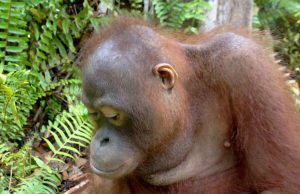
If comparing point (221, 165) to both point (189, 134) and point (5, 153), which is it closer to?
point (189, 134)

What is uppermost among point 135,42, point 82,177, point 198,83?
point 135,42

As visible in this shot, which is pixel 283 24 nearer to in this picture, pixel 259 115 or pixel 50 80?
pixel 50 80

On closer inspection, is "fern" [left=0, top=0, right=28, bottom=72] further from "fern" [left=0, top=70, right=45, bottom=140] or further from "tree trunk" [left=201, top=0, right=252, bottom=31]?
"tree trunk" [left=201, top=0, right=252, bottom=31]

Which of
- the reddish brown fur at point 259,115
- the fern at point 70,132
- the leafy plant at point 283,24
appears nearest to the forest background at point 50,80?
the fern at point 70,132

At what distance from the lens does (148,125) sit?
349 centimetres

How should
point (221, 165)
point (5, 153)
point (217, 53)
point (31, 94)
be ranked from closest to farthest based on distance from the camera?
1. point (217, 53)
2. point (221, 165)
3. point (5, 153)
4. point (31, 94)

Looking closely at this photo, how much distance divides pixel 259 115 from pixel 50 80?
7.95ft

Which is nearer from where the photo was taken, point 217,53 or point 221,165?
point 217,53

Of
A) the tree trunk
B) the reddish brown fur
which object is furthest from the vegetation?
the reddish brown fur

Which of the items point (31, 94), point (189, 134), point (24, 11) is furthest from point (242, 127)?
point (24, 11)

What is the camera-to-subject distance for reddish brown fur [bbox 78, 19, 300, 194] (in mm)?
3549

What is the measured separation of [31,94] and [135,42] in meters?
1.76

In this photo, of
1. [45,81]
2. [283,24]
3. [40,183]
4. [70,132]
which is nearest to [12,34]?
[45,81]

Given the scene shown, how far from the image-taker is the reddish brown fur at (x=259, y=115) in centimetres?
355
